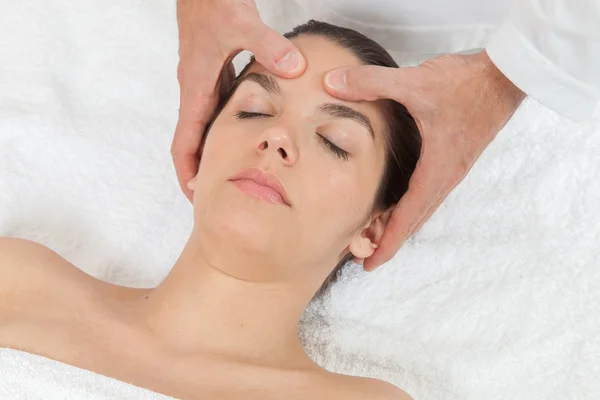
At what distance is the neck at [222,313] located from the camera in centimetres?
131

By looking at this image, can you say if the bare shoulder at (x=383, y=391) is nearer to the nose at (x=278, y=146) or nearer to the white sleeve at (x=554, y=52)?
the nose at (x=278, y=146)

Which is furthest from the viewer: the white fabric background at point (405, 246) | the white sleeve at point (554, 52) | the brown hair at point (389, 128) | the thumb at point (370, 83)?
the white fabric background at point (405, 246)

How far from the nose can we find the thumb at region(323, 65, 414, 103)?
0.12 meters

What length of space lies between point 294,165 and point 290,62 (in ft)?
0.60

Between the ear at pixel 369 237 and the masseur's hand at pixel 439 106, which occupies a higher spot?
the masseur's hand at pixel 439 106

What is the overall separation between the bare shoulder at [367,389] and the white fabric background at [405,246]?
162 millimetres

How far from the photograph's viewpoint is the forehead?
1256mm

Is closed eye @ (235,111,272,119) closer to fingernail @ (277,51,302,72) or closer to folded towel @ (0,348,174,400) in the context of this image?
fingernail @ (277,51,302,72)

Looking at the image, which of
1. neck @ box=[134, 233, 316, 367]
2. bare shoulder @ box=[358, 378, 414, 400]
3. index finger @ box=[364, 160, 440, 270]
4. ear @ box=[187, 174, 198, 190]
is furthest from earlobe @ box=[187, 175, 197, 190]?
bare shoulder @ box=[358, 378, 414, 400]

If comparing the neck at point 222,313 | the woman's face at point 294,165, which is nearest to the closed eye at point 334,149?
the woman's face at point 294,165

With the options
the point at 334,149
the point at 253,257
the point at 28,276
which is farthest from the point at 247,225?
the point at 28,276

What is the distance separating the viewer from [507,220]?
1570 millimetres

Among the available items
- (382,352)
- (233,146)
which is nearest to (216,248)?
(233,146)

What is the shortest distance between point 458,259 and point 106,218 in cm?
75
